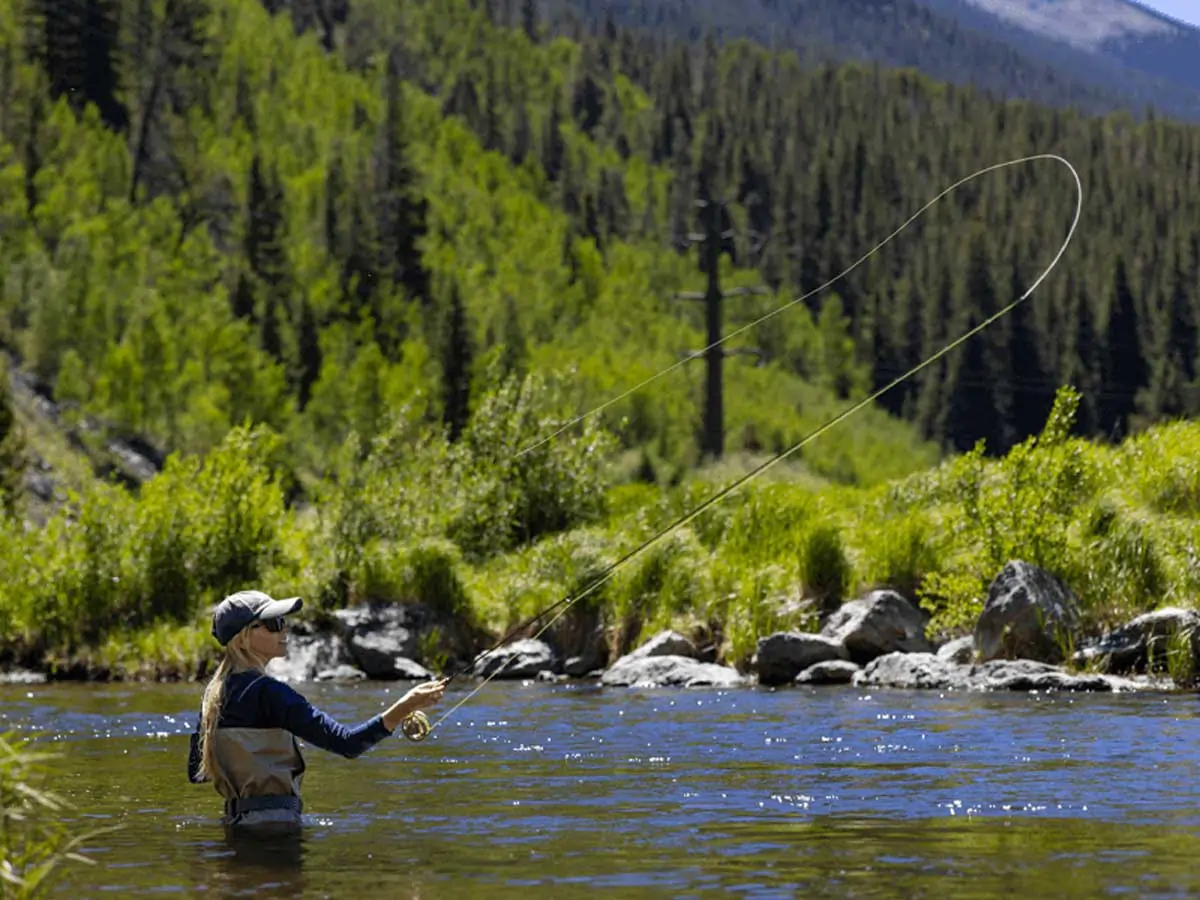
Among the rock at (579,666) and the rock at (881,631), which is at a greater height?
the rock at (881,631)

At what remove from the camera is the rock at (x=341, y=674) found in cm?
2975

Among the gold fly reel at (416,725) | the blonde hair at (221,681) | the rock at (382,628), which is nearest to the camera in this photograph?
the gold fly reel at (416,725)

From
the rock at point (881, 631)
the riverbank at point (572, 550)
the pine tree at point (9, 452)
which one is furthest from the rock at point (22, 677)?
the rock at point (881, 631)

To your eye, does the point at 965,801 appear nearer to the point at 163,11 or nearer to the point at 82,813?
the point at 82,813

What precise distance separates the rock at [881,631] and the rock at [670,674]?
5.11 feet

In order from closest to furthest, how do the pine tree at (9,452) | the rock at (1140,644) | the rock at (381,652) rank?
the rock at (1140,644)
the rock at (381,652)
the pine tree at (9,452)

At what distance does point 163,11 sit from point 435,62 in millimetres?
51177

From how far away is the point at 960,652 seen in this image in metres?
25.2

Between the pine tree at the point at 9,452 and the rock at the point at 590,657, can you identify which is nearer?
the rock at the point at 590,657

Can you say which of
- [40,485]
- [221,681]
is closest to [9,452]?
[40,485]

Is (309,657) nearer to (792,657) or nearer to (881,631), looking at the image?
(792,657)

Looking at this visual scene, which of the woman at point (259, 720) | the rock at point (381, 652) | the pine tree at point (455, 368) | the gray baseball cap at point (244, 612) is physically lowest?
the pine tree at point (455, 368)

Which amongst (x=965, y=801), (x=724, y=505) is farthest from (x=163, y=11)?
(x=965, y=801)

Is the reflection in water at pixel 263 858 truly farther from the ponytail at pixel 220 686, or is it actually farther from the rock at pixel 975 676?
the rock at pixel 975 676
